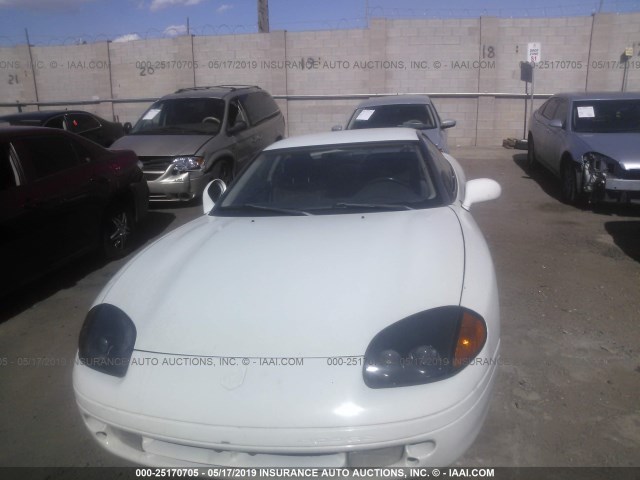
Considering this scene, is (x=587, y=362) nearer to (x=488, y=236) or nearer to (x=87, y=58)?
(x=488, y=236)

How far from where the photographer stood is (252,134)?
31.6 ft

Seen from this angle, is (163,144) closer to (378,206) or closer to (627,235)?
(378,206)

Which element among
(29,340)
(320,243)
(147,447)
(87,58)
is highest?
(87,58)

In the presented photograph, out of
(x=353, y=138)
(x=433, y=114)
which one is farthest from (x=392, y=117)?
(x=353, y=138)

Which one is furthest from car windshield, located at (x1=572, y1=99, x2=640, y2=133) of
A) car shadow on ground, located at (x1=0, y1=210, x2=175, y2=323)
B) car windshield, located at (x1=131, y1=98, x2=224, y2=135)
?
car shadow on ground, located at (x1=0, y1=210, x2=175, y2=323)

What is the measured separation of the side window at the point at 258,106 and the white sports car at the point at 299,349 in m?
6.86

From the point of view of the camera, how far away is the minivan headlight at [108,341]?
94.7 inches

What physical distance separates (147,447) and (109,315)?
685 mm

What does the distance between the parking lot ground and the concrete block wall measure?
8057 mm

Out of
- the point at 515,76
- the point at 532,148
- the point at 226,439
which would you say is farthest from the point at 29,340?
the point at 515,76

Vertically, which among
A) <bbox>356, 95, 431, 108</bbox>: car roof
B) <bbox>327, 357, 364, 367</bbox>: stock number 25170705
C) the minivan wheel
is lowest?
the minivan wheel

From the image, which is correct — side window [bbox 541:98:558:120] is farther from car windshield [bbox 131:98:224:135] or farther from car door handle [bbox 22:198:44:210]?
car door handle [bbox 22:198:44:210]

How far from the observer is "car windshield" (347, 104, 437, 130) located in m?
8.84

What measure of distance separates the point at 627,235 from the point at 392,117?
4.04 m
